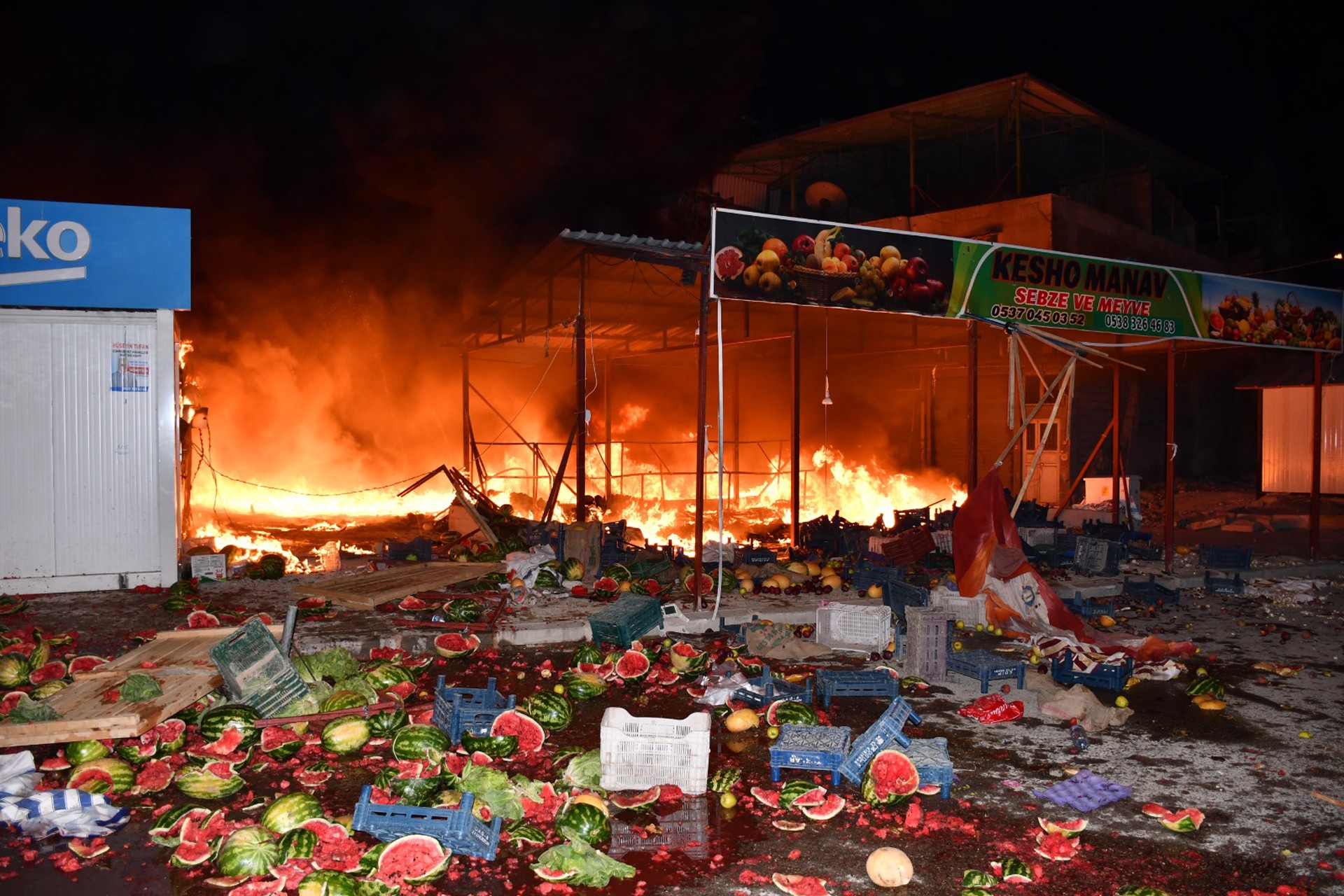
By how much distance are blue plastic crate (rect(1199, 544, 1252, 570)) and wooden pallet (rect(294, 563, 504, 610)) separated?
1105 cm

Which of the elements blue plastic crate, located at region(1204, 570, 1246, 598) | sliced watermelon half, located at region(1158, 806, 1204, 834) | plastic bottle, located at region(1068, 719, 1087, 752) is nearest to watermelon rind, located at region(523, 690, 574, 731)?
plastic bottle, located at region(1068, 719, 1087, 752)

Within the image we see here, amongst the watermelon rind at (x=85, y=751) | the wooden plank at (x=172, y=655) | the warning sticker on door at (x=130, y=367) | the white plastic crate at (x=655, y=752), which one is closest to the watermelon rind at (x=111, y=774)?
the watermelon rind at (x=85, y=751)

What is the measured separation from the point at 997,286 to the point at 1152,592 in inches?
182

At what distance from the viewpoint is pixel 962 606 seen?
31.9 ft

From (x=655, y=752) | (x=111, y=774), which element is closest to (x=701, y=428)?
(x=655, y=752)

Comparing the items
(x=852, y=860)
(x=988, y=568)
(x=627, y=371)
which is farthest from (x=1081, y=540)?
(x=627, y=371)

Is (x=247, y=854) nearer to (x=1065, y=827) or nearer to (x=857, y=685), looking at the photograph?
(x=1065, y=827)

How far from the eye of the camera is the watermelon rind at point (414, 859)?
4.12 meters

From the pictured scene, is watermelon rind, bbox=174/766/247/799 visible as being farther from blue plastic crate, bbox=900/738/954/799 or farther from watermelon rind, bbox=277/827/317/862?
blue plastic crate, bbox=900/738/954/799

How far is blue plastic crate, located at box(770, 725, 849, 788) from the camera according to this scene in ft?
17.2

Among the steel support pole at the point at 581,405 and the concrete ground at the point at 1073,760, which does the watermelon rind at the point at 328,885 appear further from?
the steel support pole at the point at 581,405

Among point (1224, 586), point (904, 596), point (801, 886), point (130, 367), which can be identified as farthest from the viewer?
point (1224, 586)

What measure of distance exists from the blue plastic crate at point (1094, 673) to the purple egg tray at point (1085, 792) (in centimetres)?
205

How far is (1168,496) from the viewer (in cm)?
1299
